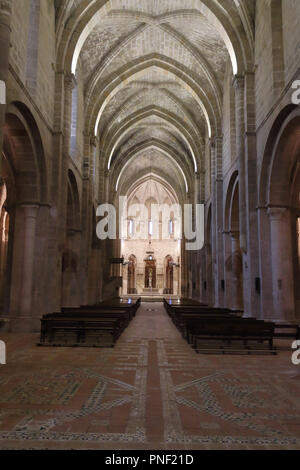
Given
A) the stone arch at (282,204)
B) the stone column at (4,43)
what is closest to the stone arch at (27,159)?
the stone column at (4,43)

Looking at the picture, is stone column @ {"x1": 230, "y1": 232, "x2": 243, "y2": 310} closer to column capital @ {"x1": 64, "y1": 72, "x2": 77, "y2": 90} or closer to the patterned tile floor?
column capital @ {"x1": 64, "y1": 72, "x2": 77, "y2": 90}

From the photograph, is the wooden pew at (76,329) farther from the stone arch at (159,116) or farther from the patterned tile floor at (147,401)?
the stone arch at (159,116)

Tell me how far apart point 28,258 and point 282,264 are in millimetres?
9145

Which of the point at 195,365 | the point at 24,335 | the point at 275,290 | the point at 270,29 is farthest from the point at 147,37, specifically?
the point at 195,365

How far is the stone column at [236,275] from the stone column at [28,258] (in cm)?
1128

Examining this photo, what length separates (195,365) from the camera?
8.06 meters

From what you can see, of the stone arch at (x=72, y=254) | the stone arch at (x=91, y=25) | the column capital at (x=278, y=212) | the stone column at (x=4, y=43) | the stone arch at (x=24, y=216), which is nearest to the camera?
the stone column at (x=4, y=43)

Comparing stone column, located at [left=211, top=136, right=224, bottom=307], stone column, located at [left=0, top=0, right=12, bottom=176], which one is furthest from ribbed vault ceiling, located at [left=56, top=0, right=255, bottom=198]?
stone column, located at [left=0, top=0, right=12, bottom=176]

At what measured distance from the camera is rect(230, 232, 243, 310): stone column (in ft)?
68.0

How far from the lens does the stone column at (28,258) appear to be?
534 inches

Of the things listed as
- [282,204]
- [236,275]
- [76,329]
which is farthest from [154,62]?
[76,329]

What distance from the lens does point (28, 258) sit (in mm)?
13820

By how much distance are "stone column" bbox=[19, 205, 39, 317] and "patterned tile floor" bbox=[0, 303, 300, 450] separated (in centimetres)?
451

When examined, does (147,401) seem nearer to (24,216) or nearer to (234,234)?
(24,216)
